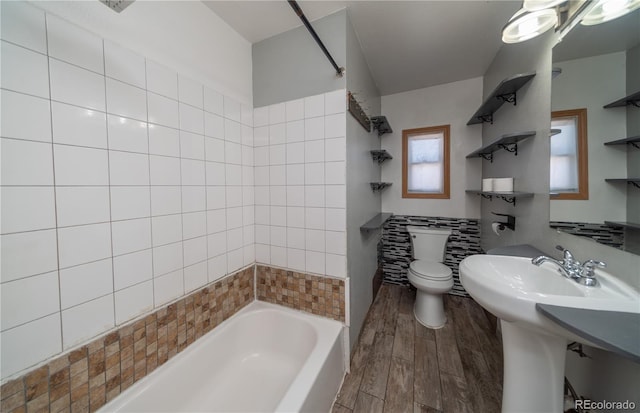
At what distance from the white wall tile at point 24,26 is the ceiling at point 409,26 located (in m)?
0.88

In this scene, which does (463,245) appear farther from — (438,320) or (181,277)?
(181,277)

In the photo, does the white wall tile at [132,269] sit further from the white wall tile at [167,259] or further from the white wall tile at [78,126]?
the white wall tile at [78,126]

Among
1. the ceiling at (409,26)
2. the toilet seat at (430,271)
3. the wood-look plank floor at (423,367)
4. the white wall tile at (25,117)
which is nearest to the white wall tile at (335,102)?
the ceiling at (409,26)

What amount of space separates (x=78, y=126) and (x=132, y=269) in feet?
2.14

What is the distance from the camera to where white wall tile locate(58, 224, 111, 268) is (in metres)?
0.81

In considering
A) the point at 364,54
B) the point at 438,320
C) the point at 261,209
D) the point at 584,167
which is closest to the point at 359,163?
the point at 261,209

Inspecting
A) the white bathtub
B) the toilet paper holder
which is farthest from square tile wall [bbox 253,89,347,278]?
the toilet paper holder

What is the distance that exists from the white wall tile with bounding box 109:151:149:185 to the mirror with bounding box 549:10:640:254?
2.07 metres

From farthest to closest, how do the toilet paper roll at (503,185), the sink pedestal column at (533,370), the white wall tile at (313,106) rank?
the toilet paper roll at (503,185)
the white wall tile at (313,106)
the sink pedestal column at (533,370)

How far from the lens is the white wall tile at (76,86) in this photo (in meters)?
0.79

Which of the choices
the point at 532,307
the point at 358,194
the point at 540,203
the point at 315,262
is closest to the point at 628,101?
the point at 540,203

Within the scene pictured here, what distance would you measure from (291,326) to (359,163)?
1.34 metres

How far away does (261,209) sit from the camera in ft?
5.59

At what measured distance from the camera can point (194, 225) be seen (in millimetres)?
1286
